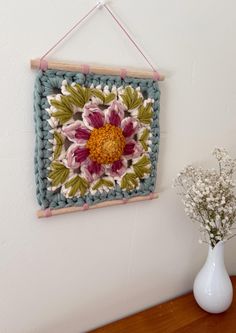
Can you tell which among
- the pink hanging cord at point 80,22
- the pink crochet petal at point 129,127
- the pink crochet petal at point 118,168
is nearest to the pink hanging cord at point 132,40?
the pink hanging cord at point 80,22

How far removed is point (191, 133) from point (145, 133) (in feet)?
0.72

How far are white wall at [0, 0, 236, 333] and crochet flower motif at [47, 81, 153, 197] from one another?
0.07 m

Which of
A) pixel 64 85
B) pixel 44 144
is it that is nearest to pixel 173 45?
pixel 64 85

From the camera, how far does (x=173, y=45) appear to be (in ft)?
2.89

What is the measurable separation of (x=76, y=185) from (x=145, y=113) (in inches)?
10.8

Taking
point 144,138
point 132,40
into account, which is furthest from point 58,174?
point 132,40

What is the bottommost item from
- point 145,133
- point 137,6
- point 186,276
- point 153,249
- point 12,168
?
point 186,276

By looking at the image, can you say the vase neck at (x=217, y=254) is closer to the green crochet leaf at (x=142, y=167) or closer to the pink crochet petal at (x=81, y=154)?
the green crochet leaf at (x=142, y=167)

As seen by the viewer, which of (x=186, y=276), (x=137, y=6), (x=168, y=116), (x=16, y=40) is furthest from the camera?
(x=186, y=276)

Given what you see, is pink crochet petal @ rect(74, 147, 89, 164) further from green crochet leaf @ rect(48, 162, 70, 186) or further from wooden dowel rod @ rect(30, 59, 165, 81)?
wooden dowel rod @ rect(30, 59, 165, 81)

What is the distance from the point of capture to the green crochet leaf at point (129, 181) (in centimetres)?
84

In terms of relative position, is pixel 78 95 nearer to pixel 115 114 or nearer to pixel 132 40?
pixel 115 114

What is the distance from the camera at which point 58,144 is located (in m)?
0.72

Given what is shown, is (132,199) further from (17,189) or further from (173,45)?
(173,45)
